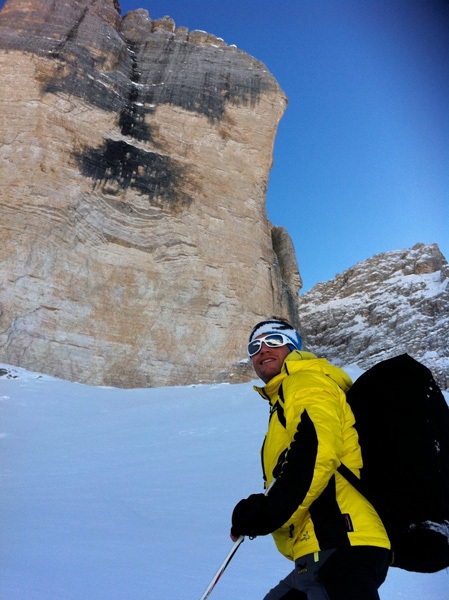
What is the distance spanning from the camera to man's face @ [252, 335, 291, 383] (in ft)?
6.28

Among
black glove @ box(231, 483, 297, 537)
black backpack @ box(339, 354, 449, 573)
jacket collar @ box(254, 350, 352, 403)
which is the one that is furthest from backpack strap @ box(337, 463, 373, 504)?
jacket collar @ box(254, 350, 352, 403)

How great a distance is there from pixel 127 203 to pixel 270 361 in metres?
20.8

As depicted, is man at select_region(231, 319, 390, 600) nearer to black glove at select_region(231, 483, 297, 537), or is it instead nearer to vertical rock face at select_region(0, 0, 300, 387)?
black glove at select_region(231, 483, 297, 537)

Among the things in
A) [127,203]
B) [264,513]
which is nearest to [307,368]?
[264,513]

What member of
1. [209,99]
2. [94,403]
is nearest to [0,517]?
[94,403]

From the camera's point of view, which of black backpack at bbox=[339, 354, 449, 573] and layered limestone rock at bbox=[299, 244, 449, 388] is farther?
layered limestone rock at bbox=[299, 244, 449, 388]

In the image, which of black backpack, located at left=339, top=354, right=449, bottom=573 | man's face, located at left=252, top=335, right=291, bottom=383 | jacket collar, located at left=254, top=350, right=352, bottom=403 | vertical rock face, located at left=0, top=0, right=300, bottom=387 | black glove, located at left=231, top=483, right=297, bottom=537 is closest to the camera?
black backpack, located at left=339, top=354, right=449, bottom=573

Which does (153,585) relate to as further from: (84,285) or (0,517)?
(84,285)

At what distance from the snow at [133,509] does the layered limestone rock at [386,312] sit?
33380 millimetres

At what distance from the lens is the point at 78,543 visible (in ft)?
9.03

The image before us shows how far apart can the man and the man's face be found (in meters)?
0.32

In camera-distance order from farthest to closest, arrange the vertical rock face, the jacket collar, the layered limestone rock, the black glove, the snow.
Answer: the layered limestone rock < the vertical rock face < the snow < the jacket collar < the black glove

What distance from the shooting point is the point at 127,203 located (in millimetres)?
21453

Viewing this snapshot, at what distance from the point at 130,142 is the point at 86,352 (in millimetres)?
11684
